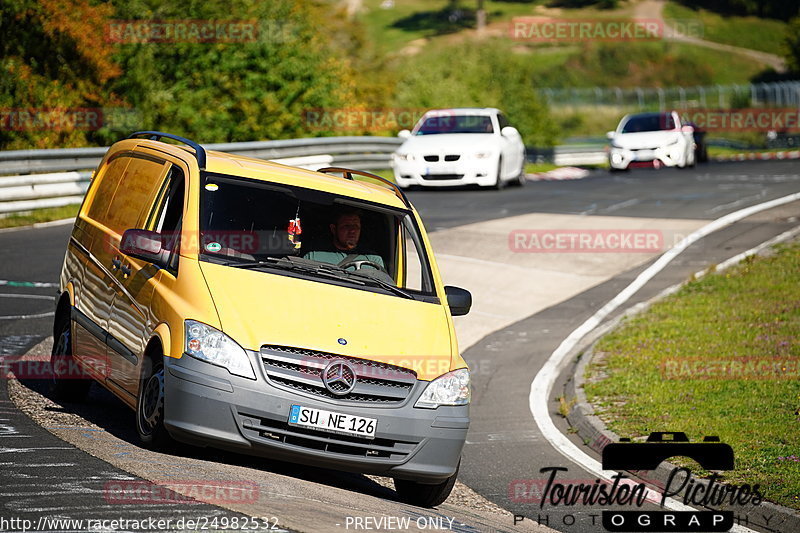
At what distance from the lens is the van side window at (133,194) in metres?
8.65

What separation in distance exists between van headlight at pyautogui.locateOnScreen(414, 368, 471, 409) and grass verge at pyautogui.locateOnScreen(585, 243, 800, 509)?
262 cm

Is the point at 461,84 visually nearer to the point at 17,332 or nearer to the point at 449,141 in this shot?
the point at 449,141

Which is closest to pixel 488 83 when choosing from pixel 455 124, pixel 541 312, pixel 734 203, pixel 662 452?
pixel 455 124

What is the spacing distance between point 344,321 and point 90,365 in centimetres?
234

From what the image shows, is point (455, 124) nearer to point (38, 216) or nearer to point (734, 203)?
point (734, 203)

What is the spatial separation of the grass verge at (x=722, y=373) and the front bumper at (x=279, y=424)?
2.94 meters

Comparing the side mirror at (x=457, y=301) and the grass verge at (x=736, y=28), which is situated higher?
the grass verge at (x=736, y=28)

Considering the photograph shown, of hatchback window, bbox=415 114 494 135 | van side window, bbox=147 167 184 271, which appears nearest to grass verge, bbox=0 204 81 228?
hatchback window, bbox=415 114 494 135

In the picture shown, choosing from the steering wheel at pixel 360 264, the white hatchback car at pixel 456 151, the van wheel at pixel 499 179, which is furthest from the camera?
the van wheel at pixel 499 179

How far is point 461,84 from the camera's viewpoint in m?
49.7

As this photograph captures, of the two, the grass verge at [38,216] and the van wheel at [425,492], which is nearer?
the van wheel at [425,492]

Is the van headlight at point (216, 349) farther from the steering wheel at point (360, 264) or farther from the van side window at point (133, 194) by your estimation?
the van side window at point (133, 194)

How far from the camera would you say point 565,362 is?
13734 millimetres

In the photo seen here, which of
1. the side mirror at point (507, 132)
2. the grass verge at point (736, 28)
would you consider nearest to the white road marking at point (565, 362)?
the side mirror at point (507, 132)
